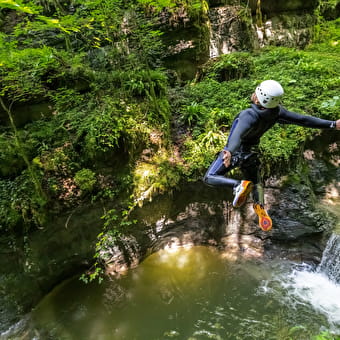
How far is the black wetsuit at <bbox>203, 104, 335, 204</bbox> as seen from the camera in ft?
10.3

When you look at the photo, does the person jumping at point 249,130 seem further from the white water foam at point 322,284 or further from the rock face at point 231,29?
the rock face at point 231,29

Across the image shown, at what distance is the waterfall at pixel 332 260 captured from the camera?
4559 mm

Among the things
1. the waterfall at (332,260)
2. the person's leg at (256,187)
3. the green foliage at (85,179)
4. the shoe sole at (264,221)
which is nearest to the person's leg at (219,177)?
the person's leg at (256,187)

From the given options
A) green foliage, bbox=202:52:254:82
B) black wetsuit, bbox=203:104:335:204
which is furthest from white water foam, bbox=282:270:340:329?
green foliage, bbox=202:52:254:82

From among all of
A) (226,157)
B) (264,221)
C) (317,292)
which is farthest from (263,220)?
(317,292)

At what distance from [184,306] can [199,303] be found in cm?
27

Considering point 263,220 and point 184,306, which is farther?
point 184,306

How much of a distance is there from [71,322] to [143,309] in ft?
4.12

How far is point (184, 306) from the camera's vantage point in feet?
14.4

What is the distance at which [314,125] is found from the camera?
135 inches

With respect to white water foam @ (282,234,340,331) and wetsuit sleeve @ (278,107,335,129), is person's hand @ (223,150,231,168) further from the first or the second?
white water foam @ (282,234,340,331)

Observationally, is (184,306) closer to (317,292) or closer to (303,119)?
(317,292)

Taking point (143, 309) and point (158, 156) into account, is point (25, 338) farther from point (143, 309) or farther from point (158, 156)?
point (158, 156)

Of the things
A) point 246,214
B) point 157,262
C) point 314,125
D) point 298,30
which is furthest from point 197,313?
point 298,30
